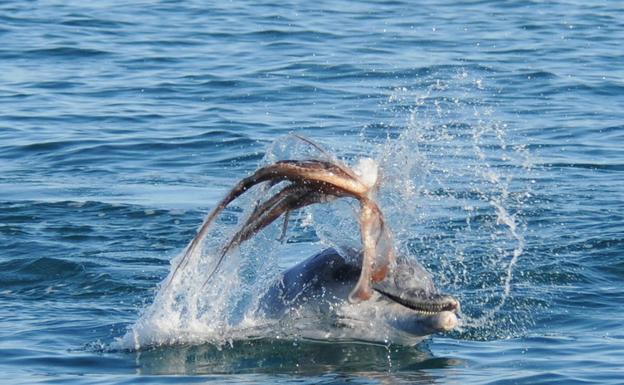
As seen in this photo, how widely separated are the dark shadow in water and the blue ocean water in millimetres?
20

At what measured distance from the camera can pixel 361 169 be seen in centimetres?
822

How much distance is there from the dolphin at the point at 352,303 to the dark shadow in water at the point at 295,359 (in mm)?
103

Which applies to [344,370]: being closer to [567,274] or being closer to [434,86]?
[567,274]

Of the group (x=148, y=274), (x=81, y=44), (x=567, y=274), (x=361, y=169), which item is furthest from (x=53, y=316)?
(x=81, y=44)

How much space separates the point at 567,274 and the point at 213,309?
3293 mm

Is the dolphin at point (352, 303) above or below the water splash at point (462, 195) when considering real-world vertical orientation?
above

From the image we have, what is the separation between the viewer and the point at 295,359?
9133 millimetres

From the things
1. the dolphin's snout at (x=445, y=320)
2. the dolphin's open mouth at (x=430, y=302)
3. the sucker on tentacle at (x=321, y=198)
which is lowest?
the dolphin's snout at (x=445, y=320)

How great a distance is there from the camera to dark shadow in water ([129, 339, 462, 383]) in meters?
8.86

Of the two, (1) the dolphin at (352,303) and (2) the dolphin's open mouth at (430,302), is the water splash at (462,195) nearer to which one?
(1) the dolphin at (352,303)

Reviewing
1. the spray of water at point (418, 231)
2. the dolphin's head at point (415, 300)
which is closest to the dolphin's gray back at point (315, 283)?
the spray of water at point (418, 231)

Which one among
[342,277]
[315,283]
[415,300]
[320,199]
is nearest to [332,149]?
[315,283]

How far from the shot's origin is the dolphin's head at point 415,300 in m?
8.62

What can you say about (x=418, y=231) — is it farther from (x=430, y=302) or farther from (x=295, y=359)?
(x=430, y=302)
